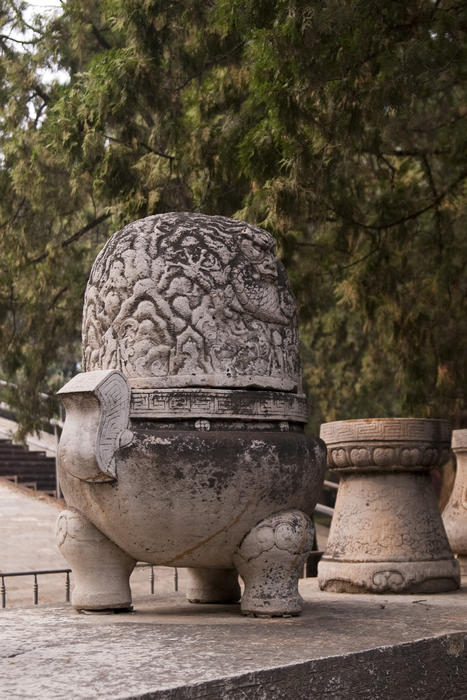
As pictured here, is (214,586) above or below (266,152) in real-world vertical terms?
below

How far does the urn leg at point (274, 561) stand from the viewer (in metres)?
4.54

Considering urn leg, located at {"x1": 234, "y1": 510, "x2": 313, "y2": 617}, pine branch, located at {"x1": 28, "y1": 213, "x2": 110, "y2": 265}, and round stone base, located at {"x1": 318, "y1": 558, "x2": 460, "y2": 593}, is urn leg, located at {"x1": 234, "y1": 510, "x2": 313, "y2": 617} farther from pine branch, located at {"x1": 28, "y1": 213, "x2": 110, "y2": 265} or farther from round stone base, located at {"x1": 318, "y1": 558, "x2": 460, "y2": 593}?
pine branch, located at {"x1": 28, "y1": 213, "x2": 110, "y2": 265}

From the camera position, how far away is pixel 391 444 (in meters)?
6.17

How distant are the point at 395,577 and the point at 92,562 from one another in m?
2.22

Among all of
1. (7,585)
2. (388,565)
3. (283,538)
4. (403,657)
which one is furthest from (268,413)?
(7,585)

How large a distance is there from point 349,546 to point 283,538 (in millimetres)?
1871

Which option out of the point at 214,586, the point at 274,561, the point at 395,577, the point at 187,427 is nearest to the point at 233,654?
the point at 274,561

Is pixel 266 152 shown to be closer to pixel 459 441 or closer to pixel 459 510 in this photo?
pixel 459 441

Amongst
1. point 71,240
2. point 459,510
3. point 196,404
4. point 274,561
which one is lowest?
point 274,561

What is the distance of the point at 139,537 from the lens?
14.8 ft

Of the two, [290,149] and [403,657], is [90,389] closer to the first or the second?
[403,657]

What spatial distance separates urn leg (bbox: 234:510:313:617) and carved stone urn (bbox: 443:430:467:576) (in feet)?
9.74

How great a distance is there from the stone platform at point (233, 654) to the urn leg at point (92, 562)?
85 millimetres

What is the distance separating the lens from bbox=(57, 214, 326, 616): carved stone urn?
4406 millimetres
